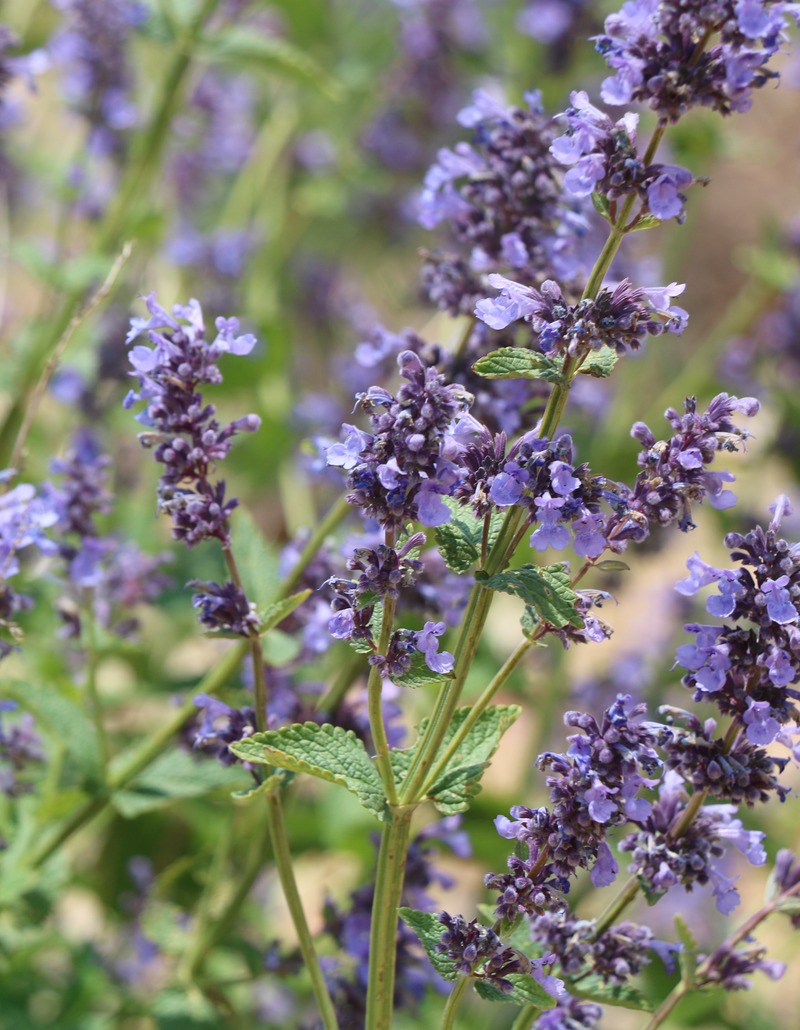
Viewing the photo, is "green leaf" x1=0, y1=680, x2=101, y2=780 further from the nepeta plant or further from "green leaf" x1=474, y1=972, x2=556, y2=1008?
"green leaf" x1=474, y1=972, x2=556, y2=1008

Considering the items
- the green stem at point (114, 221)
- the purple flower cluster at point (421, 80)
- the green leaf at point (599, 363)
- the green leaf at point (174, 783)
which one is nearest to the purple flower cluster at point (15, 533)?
the green leaf at point (174, 783)

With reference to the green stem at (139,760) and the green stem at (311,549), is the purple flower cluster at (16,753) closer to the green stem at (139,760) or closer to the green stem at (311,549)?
the green stem at (139,760)

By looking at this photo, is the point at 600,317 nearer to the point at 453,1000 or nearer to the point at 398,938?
the point at 453,1000

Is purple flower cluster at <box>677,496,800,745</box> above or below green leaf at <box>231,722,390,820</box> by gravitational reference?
above

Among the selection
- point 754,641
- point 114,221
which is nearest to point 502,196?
point 754,641

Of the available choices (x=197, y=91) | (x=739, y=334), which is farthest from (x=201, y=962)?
(x=197, y=91)

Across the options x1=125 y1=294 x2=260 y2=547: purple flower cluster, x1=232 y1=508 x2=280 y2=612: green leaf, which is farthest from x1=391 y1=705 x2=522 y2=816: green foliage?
x1=232 y1=508 x2=280 y2=612: green leaf
